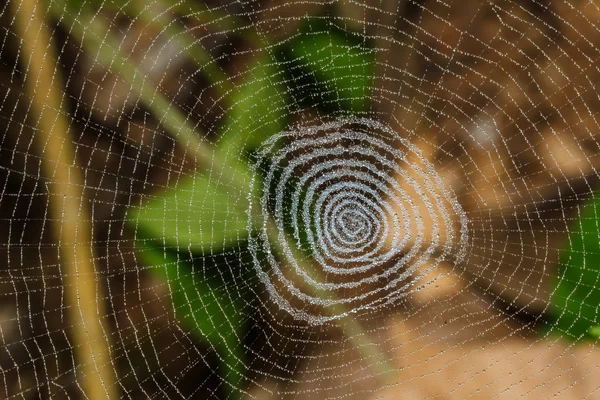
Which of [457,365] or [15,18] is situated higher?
[15,18]

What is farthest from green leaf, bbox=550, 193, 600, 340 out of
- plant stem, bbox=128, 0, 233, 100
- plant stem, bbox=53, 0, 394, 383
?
plant stem, bbox=128, 0, 233, 100

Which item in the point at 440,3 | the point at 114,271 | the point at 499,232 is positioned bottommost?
the point at 114,271

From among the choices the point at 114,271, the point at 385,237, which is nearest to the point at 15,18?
the point at 114,271

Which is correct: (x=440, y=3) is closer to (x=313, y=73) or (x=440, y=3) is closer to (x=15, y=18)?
(x=313, y=73)

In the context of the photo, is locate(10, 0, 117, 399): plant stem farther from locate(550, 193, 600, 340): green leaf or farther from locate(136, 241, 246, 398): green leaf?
locate(550, 193, 600, 340): green leaf

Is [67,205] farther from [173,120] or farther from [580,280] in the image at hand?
[580,280]

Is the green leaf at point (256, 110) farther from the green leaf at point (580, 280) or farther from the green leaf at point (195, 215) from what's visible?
the green leaf at point (580, 280)
